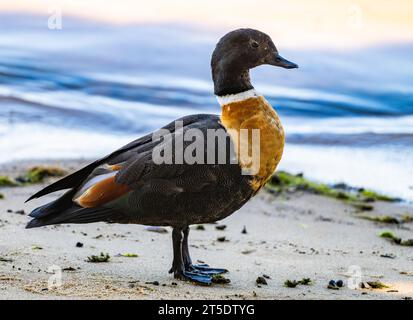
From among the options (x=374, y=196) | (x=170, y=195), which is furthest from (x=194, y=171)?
(x=374, y=196)

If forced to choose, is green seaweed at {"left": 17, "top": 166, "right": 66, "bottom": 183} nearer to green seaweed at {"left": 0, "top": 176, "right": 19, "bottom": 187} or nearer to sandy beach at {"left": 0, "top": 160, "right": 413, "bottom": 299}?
green seaweed at {"left": 0, "top": 176, "right": 19, "bottom": 187}

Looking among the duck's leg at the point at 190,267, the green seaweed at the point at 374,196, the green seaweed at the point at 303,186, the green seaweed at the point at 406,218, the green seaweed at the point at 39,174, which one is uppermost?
the green seaweed at the point at 39,174

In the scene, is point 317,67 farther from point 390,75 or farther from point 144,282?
point 144,282

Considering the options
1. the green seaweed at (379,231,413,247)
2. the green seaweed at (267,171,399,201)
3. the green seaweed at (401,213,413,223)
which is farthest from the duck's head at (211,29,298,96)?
the green seaweed at (267,171,399,201)

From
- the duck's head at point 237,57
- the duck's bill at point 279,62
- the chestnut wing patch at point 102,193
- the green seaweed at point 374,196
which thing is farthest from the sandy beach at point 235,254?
the duck's bill at point 279,62

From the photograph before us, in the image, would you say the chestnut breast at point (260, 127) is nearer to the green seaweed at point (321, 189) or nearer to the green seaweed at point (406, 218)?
the green seaweed at point (406, 218)

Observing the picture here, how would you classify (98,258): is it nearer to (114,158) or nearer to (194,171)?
(114,158)
